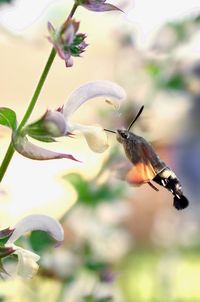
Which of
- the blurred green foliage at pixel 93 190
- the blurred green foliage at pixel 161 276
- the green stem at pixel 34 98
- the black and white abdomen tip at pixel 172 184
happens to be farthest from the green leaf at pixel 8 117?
the blurred green foliage at pixel 161 276

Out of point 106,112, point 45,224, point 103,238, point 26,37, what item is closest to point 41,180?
point 103,238

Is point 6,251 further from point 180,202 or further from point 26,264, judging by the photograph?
point 180,202

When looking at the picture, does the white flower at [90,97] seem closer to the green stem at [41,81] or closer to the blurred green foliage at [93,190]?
the green stem at [41,81]

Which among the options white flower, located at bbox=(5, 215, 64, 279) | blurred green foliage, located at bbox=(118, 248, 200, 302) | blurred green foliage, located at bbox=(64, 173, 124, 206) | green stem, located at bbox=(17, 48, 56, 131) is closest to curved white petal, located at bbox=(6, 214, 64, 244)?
white flower, located at bbox=(5, 215, 64, 279)

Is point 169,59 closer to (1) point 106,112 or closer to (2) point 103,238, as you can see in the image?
(1) point 106,112

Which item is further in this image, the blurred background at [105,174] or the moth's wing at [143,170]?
the blurred background at [105,174]

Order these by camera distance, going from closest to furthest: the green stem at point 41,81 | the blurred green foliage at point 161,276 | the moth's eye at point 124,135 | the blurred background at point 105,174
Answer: the green stem at point 41,81
the moth's eye at point 124,135
the blurred background at point 105,174
the blurred green foliage at point 161,276

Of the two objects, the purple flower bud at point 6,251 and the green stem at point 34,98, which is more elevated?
the green stem at point 34,98
